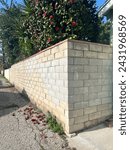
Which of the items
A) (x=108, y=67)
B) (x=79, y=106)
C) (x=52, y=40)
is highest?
(x=52, y=40)

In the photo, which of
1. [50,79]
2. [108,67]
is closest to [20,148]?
[50,79]

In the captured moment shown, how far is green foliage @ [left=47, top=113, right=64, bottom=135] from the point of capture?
4.77 metres

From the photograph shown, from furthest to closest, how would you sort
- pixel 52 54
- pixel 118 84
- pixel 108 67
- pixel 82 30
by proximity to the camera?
pixel 82 30, pixel 52 54, pixel 108 67, pixel 118 84

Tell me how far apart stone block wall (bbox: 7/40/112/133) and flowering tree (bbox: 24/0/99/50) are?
1.40 meters

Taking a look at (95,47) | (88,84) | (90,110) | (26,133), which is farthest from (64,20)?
(26,133)

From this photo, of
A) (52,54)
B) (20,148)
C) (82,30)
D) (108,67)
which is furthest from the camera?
(82,30)

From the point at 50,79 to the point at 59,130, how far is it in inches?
60.0

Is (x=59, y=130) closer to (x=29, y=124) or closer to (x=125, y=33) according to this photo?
(x=29, y=124)

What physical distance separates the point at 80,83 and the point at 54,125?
1.21 meters

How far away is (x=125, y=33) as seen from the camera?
8.87 ft

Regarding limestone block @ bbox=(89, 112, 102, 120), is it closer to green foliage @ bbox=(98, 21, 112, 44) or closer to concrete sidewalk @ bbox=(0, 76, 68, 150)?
concrete sidewalk @ bbox=(0, 76, 68, 150)

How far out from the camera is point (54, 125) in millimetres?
5113

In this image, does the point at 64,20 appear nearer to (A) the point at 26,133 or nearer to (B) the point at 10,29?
(A) the point at 26,133

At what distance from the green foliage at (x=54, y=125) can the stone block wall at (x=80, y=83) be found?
14cm
